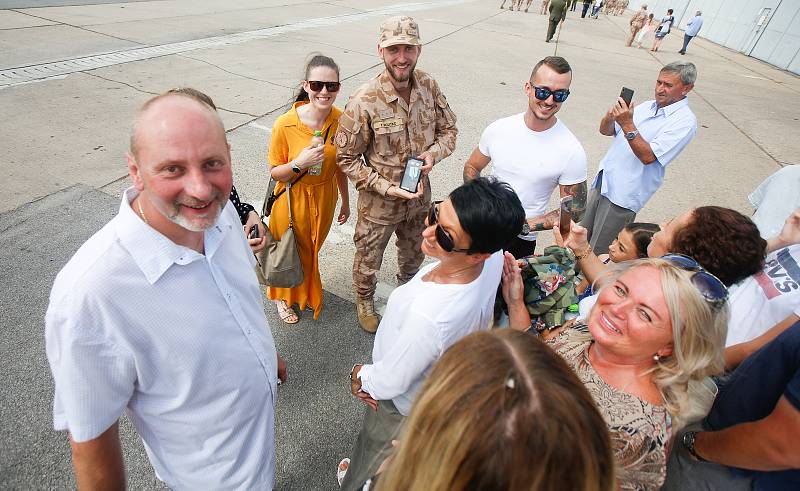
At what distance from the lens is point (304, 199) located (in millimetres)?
2830

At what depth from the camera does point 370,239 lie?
120 inches

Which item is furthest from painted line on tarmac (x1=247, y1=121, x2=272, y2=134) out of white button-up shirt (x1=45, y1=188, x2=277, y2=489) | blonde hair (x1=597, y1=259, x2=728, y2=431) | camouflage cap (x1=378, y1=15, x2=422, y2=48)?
blonde hair (x1=597, y1=259, x2=728, y2=431)

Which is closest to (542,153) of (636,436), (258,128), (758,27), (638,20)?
(636,436)

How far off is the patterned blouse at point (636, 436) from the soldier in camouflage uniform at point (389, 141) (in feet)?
5.59

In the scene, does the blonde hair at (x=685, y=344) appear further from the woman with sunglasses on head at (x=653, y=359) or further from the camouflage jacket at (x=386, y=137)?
the camouflage jacket at (x=386, y=137)

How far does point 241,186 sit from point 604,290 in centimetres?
418

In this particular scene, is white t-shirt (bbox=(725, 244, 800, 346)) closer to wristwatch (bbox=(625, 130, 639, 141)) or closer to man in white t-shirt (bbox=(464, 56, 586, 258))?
man in white t-shirt (bbox=(464, 56, 586, 258))

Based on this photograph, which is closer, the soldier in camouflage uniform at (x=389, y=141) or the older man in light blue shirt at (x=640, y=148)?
the soldier in camouflage uniform at (x=389, y=141)

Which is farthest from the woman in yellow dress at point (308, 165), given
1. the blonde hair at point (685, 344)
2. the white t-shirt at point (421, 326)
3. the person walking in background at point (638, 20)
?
the person walking in background at point (638, 20)

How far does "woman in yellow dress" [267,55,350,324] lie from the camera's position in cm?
258

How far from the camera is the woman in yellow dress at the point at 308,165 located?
258 cm

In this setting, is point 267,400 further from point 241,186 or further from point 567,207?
point 241,186

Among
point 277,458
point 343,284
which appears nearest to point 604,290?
point 277,458

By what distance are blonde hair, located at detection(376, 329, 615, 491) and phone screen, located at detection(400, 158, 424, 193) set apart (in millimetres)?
1857
